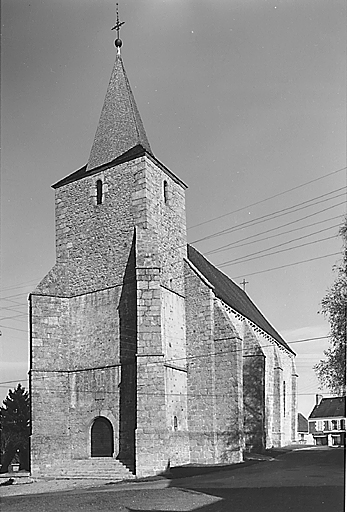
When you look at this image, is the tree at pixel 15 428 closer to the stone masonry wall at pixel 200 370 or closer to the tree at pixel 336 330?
the stone masonry wall at pixel 200 370

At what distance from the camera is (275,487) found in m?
15.9

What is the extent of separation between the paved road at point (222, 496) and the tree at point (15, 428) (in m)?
10.4

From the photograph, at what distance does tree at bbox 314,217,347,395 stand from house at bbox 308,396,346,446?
83 cm

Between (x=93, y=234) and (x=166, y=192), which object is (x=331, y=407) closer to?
(x=166, y=192)

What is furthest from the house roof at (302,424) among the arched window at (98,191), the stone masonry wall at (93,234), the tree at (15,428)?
the arched window at (98,191)

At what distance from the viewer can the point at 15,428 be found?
98.1 feet

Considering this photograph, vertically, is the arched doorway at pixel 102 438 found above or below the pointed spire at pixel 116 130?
below

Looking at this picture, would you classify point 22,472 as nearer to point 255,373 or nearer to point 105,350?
point 105,350

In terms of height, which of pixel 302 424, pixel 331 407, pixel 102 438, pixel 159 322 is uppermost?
pixel 159 322

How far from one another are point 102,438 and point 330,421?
32.5 feet

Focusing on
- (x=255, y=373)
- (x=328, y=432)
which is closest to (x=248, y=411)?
(x=255, y=373)

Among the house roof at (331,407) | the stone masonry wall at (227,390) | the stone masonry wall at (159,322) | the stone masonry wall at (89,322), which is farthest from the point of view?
the stone masonry wall at (227,390)

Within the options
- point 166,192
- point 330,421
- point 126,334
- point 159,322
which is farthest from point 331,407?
point 166,192

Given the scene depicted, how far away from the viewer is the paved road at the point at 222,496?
12391mm
